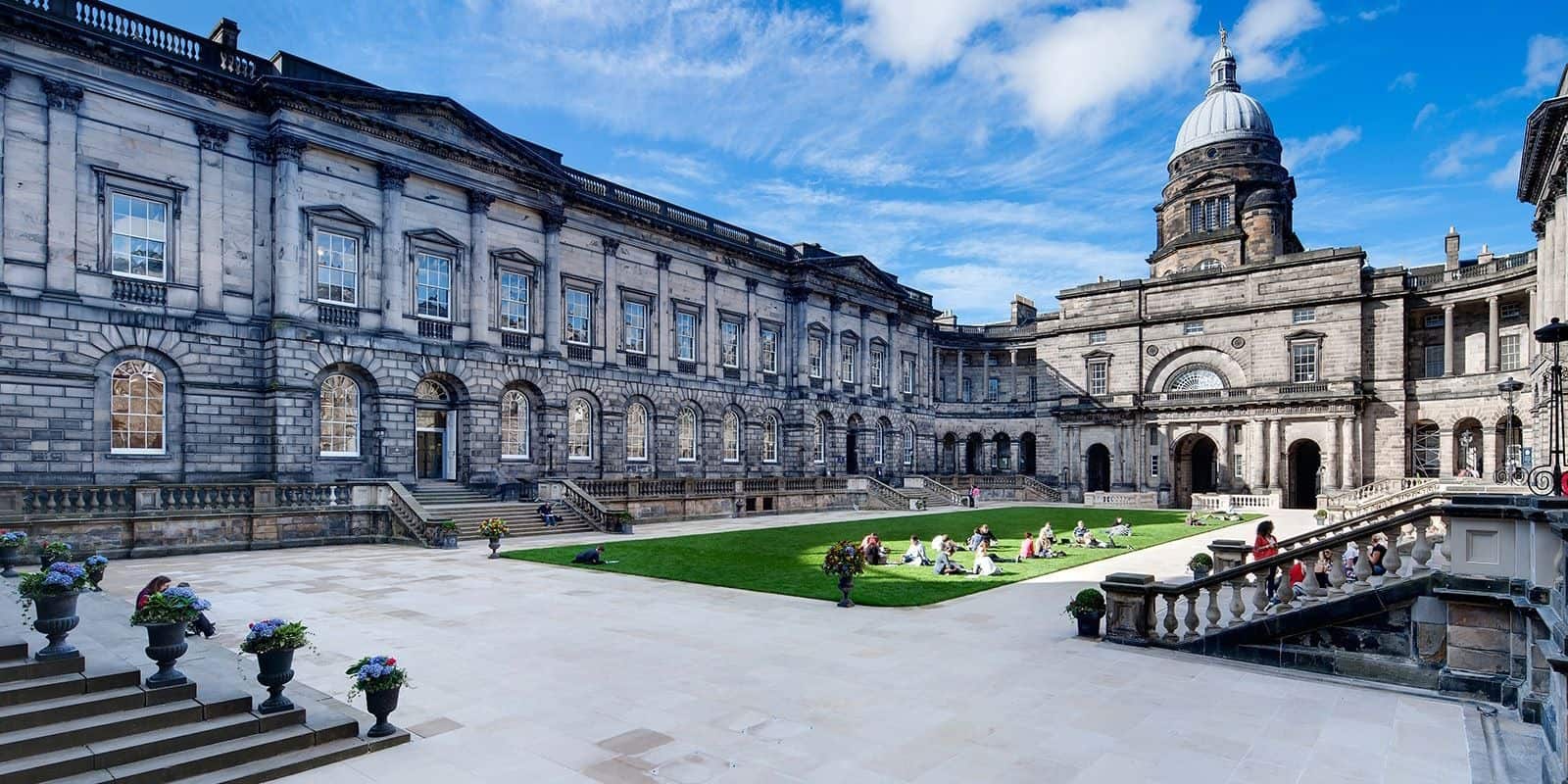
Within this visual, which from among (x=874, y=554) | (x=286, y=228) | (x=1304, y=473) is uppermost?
(x=286, y=228)

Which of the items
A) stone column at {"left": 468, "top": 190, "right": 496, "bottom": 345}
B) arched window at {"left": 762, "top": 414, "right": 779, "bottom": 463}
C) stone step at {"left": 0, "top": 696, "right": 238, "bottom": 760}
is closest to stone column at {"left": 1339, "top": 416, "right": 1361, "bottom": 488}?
arched window at {"left": 762, "top": 414, "right": 779, "bottom": 463}

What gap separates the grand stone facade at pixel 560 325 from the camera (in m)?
22.0

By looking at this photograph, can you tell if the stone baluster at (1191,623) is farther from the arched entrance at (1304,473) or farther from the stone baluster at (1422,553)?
the arched entrance at (1304,473)

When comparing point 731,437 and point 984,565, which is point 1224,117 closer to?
point 731,437

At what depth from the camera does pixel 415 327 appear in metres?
28.4

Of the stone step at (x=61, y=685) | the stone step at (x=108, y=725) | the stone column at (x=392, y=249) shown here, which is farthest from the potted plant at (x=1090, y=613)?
the stone column at (x=392, y=249)

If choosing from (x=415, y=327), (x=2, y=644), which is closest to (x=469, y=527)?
(x=415, y=327)

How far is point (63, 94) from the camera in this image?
2145 centimetres

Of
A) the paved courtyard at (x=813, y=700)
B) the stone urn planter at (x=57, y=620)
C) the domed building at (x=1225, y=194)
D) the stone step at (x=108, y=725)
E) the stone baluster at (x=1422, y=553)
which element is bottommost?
the paved courtyard at (x=813, y=700)

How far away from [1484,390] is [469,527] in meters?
47.1

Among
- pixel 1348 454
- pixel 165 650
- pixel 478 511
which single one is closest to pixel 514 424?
pixel 478 511

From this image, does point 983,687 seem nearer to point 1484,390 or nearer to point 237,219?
point 237,219

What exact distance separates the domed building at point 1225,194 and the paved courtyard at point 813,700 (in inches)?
1887

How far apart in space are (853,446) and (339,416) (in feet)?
99.1
